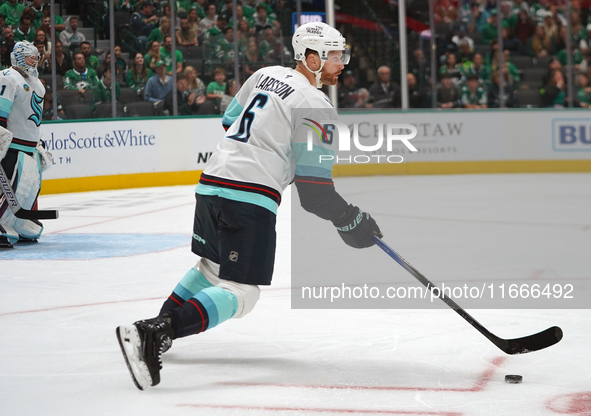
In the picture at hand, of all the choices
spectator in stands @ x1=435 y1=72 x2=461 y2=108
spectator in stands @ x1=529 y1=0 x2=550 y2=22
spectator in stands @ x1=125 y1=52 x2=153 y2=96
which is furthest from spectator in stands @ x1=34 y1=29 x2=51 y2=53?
spectator in stands @ x1=529 y1=0 x2=550 y2=22

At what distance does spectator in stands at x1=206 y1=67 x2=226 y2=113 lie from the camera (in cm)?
983

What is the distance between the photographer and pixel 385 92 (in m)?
10.8

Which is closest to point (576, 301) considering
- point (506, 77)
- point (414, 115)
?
point (414, 115)

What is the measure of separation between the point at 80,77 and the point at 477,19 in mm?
5569

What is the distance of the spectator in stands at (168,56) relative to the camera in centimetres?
962

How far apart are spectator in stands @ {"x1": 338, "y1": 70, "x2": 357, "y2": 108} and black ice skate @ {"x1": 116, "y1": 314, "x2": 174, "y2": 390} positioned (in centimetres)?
875

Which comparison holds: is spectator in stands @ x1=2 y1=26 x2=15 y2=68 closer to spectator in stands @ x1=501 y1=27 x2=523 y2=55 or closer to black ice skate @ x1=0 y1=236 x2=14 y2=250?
black ice skate @ x1=0 y1=236 x2=14 y2=250

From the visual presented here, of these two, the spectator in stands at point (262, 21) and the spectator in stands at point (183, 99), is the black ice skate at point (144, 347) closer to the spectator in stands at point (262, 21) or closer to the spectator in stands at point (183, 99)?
the spectator in stands at point (183, 99)

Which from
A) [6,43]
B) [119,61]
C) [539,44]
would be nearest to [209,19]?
[119,61]

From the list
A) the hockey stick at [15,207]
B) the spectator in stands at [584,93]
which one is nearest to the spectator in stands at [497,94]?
the spectator in stands at [584,93]

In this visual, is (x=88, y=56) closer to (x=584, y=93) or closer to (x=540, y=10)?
(x=540, y=10)

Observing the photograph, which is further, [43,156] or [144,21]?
[144,21]

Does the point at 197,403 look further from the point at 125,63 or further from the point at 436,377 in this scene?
the point at 125,63

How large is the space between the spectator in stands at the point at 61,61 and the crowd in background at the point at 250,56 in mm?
15
